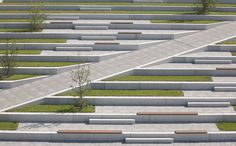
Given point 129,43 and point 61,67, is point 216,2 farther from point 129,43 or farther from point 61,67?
point 61,67

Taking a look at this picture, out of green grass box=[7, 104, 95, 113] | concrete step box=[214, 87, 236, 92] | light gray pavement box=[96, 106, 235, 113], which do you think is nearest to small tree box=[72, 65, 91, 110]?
green grass box=[7, 104, 95, 113]

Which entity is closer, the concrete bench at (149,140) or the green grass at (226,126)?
the concrete bench at (149,140)

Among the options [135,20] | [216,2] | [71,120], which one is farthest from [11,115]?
[216,2]

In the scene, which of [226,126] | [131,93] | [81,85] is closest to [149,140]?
[131,93]

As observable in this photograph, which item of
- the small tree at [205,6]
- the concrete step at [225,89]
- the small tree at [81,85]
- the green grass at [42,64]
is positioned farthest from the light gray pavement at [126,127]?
the small tree at [205,6]

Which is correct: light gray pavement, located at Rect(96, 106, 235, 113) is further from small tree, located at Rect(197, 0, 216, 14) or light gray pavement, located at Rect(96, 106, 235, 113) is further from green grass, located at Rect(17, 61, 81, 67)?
small tree, located at Rect(197, 0, 216, 14)

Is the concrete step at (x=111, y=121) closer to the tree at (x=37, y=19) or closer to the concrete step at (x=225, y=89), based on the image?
the concrete step at (x=225, y=89)

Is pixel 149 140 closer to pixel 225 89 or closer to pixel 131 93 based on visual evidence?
pixel 131 93
